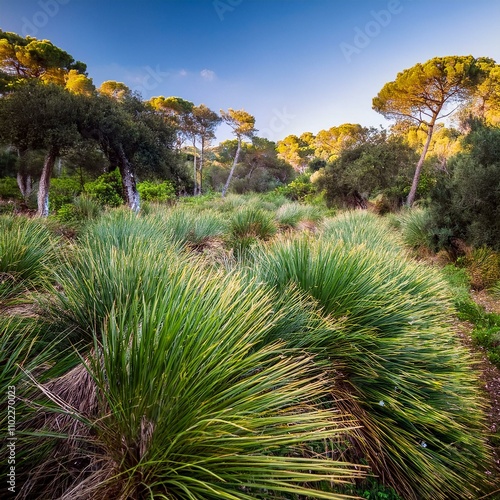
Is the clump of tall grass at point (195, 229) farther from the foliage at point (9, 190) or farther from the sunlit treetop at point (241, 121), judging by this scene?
the sunlit treetop at point (241, 121)

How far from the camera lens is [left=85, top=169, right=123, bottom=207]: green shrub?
11.7 metres

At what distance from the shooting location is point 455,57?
1301 centimetres

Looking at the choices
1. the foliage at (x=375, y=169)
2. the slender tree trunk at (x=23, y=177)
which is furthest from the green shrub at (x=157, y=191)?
the foliage at (x=375, y=169)

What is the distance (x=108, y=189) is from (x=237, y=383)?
12.9 meters

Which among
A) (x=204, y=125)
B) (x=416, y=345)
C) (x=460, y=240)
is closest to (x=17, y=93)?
(x=416, y=345)

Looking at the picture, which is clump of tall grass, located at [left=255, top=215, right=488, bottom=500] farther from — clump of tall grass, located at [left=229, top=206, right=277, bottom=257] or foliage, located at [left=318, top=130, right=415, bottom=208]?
foliage, located at [left=318, top=130, right=415, bottom=208]

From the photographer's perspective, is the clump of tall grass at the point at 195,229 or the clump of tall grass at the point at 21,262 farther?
the clump of tall grass at the point at 195,229

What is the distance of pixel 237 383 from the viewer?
113 cm

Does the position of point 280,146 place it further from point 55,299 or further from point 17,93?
point 55,299

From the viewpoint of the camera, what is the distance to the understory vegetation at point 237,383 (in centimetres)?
94

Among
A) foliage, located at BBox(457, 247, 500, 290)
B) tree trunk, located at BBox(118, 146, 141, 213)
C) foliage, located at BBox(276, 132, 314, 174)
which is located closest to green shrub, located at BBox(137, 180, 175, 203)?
tree trunk, located at BBox(118, 146, 141, 213)

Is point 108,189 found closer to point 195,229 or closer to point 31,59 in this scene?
point 195,229

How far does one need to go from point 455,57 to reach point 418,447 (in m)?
17.7

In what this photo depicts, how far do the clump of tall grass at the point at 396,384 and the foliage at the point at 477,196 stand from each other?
5.97m
